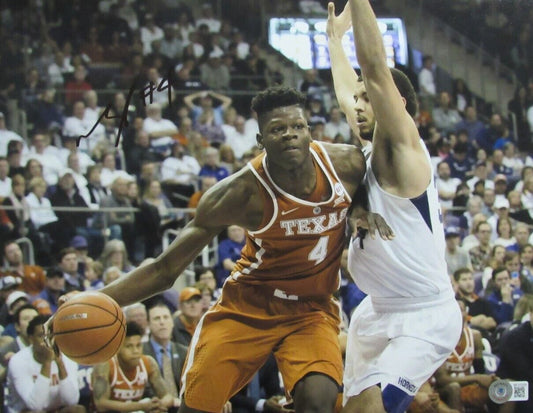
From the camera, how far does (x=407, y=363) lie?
14.9ft

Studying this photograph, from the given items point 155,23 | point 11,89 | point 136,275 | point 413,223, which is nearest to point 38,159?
point 11,89

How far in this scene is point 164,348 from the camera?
7.95m

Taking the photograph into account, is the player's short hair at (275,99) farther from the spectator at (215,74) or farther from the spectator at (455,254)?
the spectator at (215,74)

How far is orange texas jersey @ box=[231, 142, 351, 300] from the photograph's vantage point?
4699 mm

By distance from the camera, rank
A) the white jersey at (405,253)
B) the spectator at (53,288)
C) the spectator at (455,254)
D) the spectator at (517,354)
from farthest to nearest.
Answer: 1. the spectator at (455,254)
2. the spectator at (53,288)
3. the spectator at (517,354)
4. the white jersey at (405,253)

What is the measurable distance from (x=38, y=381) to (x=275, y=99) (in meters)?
3.72

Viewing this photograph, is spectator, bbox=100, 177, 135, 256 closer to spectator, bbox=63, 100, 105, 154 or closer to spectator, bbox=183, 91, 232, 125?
spectator, bbox=63, 100, 105, 154

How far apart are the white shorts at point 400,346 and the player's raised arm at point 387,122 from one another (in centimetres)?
65

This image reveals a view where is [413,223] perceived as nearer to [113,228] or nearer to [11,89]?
[113,228]

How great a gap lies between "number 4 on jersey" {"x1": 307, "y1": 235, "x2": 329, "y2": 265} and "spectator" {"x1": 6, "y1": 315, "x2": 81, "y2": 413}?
3.23m

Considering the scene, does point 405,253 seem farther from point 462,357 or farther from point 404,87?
point 462,357

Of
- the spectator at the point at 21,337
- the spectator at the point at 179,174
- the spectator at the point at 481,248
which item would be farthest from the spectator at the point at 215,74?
the spectator at the point at 21,337

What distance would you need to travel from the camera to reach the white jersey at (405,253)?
4.69 m

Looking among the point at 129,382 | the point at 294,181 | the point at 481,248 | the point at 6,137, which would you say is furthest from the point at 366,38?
the point at 6,137
